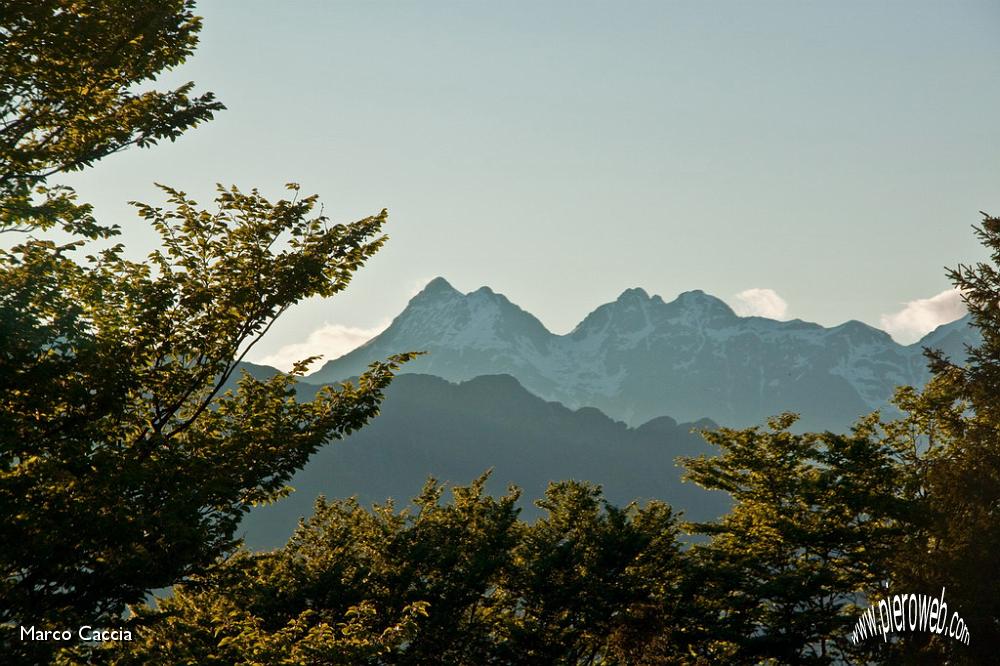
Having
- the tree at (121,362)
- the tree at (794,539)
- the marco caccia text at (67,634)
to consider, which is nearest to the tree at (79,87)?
the tree at (121,362)

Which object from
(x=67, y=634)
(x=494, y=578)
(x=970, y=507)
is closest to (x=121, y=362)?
(x=67, y=634)

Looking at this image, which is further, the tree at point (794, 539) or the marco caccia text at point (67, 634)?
the tree at point (794, 539)

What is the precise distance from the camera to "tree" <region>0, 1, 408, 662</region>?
10.4 metres

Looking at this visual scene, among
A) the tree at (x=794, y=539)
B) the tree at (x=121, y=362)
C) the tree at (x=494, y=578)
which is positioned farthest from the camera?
the tree at (x=794, y=539)

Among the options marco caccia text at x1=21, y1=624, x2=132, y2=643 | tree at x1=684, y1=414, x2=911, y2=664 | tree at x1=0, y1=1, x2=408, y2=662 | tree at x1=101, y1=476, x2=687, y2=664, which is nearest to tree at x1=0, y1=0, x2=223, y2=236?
tree at x1=0, y1=1, x2=408, y2=662

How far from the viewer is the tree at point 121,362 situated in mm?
10398

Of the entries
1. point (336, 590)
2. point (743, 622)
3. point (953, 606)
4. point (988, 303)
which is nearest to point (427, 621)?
point (336, 590)

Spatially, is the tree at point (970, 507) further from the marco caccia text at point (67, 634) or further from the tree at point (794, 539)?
the marco caccia text at point (67, 634)

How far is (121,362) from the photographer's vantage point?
11.4m

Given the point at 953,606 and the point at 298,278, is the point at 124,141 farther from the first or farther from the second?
the point at 953,606

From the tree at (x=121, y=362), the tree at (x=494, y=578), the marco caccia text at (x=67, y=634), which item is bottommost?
the tree at (x=494, y=578)

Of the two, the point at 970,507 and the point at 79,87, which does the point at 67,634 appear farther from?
the point at 970,507

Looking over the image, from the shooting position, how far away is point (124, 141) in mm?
12375

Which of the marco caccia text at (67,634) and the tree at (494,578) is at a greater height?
the marco caccia text at (67,634)
